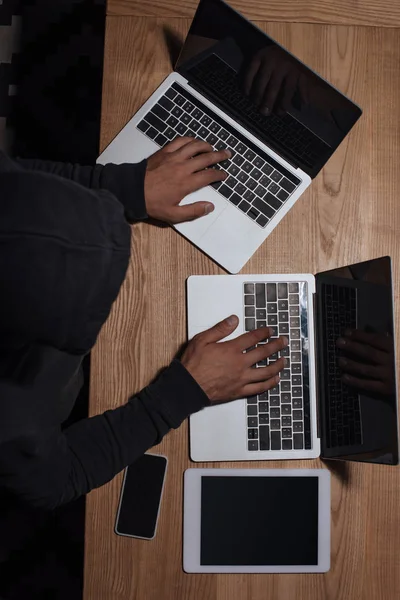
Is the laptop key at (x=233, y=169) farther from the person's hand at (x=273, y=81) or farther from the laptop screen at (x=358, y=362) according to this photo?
the laptop screen at (x=358, y=362)

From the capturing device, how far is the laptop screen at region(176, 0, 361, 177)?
2.81ft

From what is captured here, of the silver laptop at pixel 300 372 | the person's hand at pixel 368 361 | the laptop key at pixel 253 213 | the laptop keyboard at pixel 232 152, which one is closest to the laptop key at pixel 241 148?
the laptop keyboard at pixel 232 152

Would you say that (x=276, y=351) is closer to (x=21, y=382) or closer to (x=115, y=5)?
(x=21, y=382)

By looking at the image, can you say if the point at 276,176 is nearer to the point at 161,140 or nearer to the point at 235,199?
the point at 235,199

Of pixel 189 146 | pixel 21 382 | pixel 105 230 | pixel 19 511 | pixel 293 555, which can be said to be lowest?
pixel 19 511

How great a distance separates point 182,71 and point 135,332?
1.48 feet

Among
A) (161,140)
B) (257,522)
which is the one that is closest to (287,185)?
(161,140)

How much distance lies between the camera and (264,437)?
96 centimetres

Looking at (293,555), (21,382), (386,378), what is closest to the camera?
(21,382)

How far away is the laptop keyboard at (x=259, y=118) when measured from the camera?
946mm

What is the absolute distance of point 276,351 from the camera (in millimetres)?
968

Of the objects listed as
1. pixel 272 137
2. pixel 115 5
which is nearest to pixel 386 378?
pixel 272 137

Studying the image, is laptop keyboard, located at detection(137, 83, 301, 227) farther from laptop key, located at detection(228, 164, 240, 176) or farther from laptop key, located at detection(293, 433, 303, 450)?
laptop key, located at detection(293, 433, 303, 450)

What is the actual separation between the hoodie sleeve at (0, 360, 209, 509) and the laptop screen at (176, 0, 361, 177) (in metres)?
0.41
